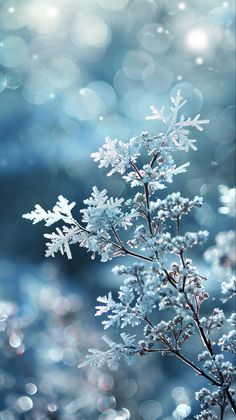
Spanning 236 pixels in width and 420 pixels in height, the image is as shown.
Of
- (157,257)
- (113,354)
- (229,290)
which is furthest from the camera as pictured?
(113,354)

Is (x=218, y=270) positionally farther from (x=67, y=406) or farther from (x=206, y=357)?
(x=67, y=406)

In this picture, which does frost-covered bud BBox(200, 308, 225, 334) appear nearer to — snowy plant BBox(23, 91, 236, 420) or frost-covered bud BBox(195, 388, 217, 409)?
snowy plant BBox(23, 91, 236, 420)

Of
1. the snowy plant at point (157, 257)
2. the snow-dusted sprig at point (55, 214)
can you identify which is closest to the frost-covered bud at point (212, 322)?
the snowy plant at point (157, 257)

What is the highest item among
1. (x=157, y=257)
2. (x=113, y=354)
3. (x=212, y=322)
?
(x=157, y=257)

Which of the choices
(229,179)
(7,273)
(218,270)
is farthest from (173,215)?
(7,273)

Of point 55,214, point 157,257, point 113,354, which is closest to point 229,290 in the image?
point 157,257

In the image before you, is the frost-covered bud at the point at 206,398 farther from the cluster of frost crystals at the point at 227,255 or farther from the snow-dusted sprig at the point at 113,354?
the cluster of frost crystals at the point at 227,255

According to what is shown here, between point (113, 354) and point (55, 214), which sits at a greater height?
point (55, 214)

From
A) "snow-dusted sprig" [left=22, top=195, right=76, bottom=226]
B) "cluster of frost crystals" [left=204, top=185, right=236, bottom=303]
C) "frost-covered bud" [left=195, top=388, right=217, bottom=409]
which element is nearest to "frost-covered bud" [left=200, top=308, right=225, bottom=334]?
"cluster of frost crystals" [left=204, top=185, right=236, bottom=303]

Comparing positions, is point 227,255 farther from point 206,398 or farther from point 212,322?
point 206,398

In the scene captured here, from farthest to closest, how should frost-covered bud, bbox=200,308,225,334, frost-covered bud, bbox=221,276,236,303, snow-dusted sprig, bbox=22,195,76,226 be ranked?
snow-dusted sprig, bbox=22,195,76,226 → frost-covered bud, bbox=200,308,225,334 → frost-covered bud, bbox=221,276,236,303

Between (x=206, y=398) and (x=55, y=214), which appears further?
(x=55, y=214)
